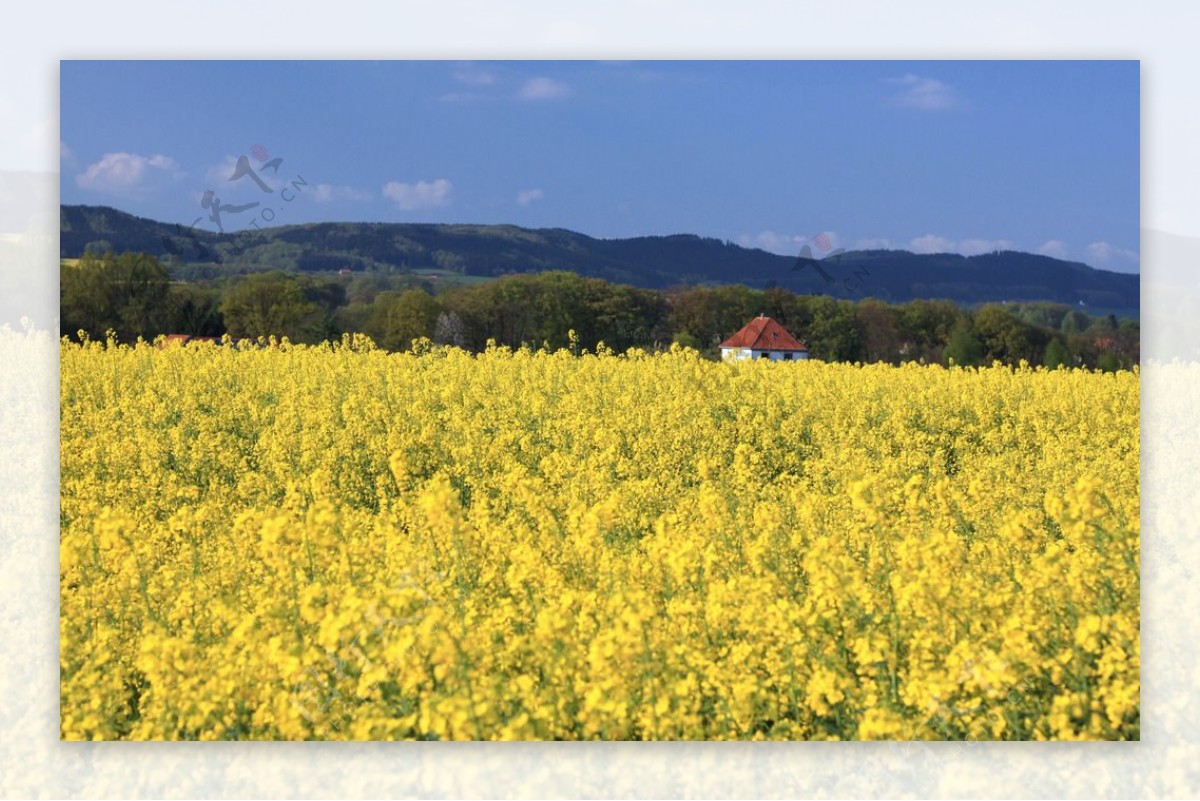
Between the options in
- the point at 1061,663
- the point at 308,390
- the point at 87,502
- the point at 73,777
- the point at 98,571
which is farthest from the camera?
the point at 308,390

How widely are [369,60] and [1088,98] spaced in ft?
10.0

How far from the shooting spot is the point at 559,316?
5578 mm

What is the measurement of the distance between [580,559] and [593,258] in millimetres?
1408

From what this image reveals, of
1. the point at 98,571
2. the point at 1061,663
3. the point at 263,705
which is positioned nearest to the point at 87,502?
the point at 98,571

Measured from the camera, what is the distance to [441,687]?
391cm

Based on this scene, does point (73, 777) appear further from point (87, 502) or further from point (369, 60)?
point (369, 60)

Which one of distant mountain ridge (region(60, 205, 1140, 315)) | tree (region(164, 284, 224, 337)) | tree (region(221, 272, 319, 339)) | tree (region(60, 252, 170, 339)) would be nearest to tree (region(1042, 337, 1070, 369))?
distant mountain ridge (region(60, 205, 1140, 315))

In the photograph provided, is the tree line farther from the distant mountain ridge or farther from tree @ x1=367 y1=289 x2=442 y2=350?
the distant mountain ridge

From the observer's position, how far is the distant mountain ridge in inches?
193

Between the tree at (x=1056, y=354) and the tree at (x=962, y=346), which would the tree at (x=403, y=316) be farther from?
the tree at (x=1056, y=354)

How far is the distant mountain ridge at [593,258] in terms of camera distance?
193 inches

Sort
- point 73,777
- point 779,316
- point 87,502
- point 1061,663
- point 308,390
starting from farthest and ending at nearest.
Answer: point 308,390, point 779,316, point 87,502, point 73,777, point 1061,663

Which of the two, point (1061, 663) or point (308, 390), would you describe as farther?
point (308, 390)

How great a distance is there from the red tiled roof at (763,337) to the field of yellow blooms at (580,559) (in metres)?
0.36
